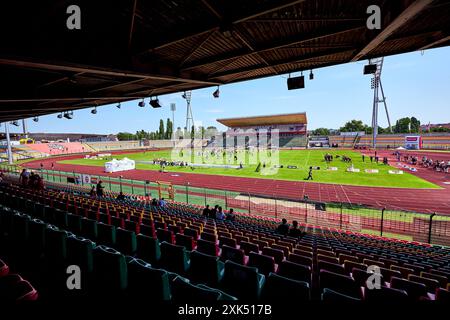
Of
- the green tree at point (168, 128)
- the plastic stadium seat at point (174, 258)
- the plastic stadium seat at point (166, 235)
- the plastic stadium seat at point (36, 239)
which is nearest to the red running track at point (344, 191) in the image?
the plastic stadium seat at point (166, 235)

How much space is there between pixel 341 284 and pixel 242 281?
64.2 inches

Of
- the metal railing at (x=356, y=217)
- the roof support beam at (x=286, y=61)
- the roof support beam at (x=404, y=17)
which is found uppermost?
the roof support beam at (x=286, y=61)

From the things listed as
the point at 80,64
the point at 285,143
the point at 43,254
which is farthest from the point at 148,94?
the point at 285,143

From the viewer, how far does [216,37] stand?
698 centimetres

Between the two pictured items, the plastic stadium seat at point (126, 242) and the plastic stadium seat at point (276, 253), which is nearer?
the plastic stadium seat at point (276, 253)

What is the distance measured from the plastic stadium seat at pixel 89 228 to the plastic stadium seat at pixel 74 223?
0.64ft

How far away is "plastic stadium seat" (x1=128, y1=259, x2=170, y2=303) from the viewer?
9.52 feet

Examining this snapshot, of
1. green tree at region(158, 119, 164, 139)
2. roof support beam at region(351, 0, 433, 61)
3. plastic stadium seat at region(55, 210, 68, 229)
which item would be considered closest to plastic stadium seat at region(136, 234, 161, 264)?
plastic stadium seat at region(55, 210, 68, 229)

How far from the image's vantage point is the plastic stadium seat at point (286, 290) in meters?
3.08

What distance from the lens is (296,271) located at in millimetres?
4234

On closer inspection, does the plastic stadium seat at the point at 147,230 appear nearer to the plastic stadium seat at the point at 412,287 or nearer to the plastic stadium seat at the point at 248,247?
the plastic stadium seat at the point at 248,247

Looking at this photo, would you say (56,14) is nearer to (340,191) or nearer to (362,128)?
(340,191)
